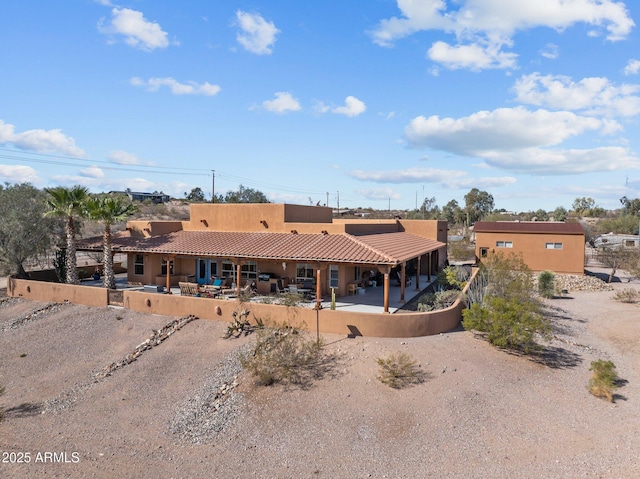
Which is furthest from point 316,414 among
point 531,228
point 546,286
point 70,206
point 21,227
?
point 531,228

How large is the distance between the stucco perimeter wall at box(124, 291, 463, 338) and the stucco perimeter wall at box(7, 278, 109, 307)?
4.84 meters

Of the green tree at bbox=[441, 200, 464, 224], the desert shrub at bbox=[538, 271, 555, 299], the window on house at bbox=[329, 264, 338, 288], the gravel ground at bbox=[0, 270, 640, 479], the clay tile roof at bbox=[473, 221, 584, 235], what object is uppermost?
the green tree at bbox=[441, 200, 464, 224]

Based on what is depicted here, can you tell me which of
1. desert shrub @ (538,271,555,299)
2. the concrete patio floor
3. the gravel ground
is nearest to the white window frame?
the concrete patio floor

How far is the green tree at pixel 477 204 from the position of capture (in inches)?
3046

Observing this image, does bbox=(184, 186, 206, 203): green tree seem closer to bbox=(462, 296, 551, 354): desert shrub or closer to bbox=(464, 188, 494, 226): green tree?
bbox=(464, 188, 494, 226): green tree

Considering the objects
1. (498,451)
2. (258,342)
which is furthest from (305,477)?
(258,342)

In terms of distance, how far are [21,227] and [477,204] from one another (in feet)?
283

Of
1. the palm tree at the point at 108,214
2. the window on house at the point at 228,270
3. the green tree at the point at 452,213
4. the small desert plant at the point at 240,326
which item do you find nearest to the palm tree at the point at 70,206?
the palm tree at the point at 108,214

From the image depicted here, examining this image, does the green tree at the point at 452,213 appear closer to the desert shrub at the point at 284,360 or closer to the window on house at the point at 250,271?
the window on house at the point at 250,271

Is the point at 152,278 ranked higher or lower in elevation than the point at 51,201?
A: lower

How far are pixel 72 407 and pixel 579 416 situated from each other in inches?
626

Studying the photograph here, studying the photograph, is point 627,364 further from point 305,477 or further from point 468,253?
point 468,253

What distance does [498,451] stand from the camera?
37.1 feet

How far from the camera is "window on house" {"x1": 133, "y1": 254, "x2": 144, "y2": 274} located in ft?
88.1
